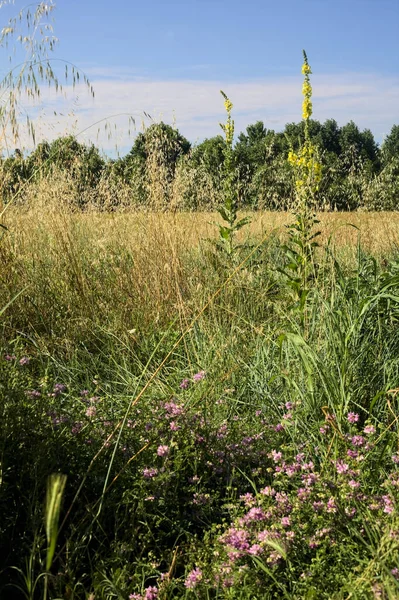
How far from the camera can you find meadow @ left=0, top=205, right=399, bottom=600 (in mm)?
1646

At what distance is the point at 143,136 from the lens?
5.01m

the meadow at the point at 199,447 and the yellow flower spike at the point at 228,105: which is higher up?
the yellow flower spike at the point at 228,105

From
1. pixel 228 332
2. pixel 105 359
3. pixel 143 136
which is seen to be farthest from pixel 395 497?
pixel 143 136

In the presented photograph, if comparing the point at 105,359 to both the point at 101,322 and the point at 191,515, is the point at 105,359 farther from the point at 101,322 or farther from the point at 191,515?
the point at 191,515

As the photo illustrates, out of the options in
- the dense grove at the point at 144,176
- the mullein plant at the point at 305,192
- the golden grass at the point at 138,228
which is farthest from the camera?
the dense grove at the point at 144,176

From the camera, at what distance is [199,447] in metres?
2.19

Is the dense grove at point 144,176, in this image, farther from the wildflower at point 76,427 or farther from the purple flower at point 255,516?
the purple flower at point 255,516

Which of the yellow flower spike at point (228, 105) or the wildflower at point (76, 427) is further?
the yellow flower spike at point (228, 105)

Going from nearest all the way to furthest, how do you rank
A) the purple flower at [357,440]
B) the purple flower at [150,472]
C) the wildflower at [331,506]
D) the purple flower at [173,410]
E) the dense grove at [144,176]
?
the wildflower at [331,506]
the purple flower at [150,472]
the purple flower at [357,440]
the purple flower at [173,410]
the dense grove at [144,176]

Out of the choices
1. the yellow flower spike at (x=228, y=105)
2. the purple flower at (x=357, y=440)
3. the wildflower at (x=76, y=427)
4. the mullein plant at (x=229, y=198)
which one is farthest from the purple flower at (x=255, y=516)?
the yellow flower spike at (x=228, y=105)

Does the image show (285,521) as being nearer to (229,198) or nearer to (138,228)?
(229,198)

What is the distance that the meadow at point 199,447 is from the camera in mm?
1646

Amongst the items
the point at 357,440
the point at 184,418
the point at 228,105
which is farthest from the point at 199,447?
the point at 228,105

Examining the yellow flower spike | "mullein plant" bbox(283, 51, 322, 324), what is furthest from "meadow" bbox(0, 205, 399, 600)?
the yellow flower spike
